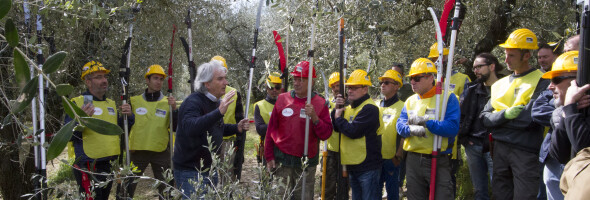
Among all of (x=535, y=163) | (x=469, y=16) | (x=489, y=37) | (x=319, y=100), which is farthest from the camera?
(x=469, y=16)

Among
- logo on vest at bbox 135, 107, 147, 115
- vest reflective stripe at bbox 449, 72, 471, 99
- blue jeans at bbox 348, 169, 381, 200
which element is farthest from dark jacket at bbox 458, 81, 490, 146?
logo on vest at bbox 135, 107, 147, 115

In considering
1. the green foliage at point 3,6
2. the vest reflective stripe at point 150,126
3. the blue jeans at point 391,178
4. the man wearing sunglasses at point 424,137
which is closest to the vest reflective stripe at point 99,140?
the vest reflective stripe at point 150,126

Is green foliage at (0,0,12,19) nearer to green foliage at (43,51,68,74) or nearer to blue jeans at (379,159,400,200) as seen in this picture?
green foliage at (43,51,68,74)

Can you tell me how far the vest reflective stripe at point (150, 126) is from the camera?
16.7ft

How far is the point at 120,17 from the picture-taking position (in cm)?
481

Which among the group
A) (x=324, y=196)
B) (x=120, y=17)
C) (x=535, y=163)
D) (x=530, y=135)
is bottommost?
(x=324, y=196)

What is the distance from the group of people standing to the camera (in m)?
3.67

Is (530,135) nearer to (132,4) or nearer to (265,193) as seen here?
(265,193)

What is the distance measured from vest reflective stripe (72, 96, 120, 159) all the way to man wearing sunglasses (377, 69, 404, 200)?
120 inches

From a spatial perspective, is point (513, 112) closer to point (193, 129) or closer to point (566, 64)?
point (566, 64)

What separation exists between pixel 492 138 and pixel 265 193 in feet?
9.06

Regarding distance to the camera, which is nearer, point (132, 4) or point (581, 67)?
point (581, 67)

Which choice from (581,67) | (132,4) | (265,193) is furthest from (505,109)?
(132,4)

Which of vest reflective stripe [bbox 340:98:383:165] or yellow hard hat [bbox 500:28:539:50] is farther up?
yellow hard hat [bbox 500:28:539:50]
